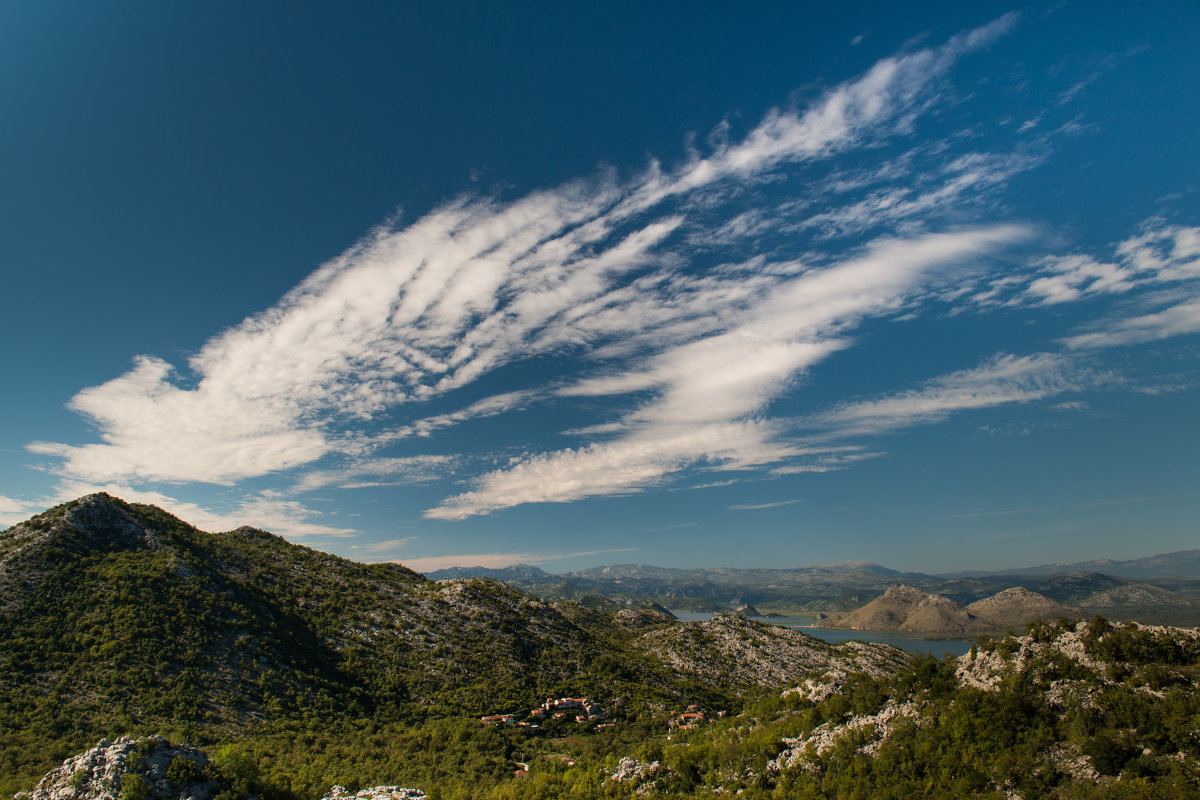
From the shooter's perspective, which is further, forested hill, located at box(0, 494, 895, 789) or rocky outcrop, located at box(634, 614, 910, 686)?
rocky outcrop, located at box(634, 614, 910, 686)

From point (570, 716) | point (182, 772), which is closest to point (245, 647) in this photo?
point (570, 716)

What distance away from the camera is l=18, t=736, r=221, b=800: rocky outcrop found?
3092 centimetres

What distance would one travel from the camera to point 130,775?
102 ft

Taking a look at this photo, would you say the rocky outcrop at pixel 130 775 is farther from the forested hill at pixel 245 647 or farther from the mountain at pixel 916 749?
the forested hill at pixel 245 647

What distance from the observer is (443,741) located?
216 feet

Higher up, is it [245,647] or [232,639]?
[232,639]

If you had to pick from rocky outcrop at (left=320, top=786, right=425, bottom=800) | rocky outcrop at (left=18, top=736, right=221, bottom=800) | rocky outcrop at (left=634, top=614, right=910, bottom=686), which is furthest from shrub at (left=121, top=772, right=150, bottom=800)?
rocky outcrop at (left=634, top=614, right=910, bottom=686)

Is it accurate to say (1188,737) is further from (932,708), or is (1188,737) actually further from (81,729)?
(81,729)

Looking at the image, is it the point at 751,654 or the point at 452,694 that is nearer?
the point at 452,694

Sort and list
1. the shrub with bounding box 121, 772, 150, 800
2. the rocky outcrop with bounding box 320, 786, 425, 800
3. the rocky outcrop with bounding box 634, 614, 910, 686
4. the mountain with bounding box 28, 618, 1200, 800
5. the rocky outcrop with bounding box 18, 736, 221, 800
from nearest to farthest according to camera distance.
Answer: the mountain with bounding box 28, 618, 1200, 800, the shrub with bounding box 121, 772, 150, 800, the rocky outcrop with bounding box 18, 736, 221, 800, the rocky outcrop with bounding box 320, 786, 425, 800, the rocky outcrop with bounding box 634, 614, 910, 686

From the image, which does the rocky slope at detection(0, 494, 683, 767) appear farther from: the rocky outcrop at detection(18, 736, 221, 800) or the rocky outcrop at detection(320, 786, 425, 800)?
the rocky outcrop at detection(320, 786, 425, 800)

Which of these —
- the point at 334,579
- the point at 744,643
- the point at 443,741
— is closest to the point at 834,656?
the point at 744,643

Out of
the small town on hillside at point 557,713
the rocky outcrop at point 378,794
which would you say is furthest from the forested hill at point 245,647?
the rocky outcrop at point 378,794

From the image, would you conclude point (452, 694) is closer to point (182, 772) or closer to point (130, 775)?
point (182, 772)
